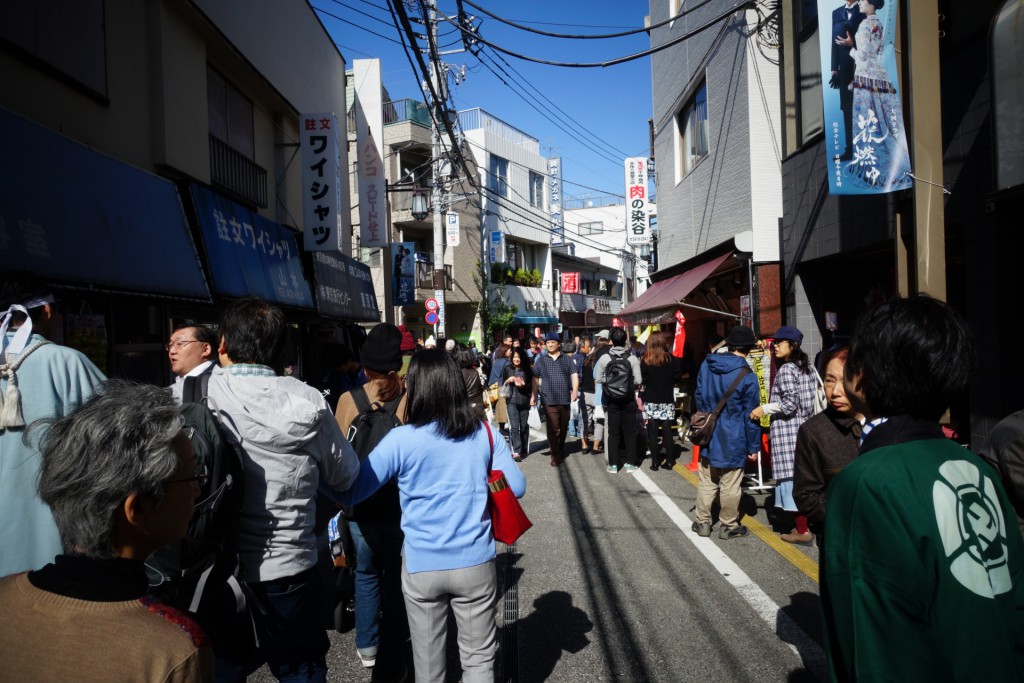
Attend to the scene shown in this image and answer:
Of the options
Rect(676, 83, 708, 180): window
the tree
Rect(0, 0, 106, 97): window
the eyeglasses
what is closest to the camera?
the eyeglasses

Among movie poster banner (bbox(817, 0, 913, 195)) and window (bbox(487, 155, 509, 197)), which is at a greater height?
window (bbox(487, 155, 509, 197))

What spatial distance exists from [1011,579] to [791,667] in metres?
2.48

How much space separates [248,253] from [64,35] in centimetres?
396

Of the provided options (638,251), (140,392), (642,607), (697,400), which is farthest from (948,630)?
(638,251)

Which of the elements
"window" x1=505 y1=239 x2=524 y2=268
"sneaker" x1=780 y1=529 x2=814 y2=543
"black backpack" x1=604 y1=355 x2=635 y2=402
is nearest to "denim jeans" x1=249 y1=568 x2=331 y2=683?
"sneaker" x1=780 y1=529 x2=814 y2=543

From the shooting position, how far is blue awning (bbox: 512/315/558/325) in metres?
32.8

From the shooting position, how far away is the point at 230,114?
10.3 metres

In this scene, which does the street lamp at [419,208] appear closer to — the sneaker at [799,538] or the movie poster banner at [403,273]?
the movie poster banner at [403,273]

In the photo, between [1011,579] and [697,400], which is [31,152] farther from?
[1011,579]

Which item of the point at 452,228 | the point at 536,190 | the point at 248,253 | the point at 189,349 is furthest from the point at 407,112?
the point at 189,349

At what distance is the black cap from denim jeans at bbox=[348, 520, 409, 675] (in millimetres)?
851

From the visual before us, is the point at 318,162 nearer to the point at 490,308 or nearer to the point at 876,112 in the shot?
the point at 876,112

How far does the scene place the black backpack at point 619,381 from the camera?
9.09 meters

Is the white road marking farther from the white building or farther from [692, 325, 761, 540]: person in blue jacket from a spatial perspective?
the white building
